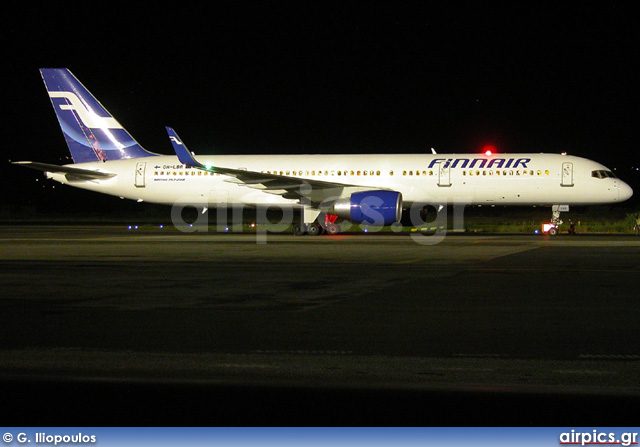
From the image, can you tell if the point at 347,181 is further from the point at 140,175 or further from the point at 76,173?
the point at 76,173

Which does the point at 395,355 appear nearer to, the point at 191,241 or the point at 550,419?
the point at 550,419

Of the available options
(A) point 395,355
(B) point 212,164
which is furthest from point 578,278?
(B) point 212,164

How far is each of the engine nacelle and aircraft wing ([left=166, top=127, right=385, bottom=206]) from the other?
55.4 inches

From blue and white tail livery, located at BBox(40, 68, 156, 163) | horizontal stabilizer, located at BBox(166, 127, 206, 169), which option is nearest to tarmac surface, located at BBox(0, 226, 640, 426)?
horizontal stabilizer, located at BBox(166, 127, 206, 169)

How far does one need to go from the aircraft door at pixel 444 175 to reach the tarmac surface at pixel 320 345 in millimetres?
14481

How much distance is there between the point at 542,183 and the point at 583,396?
25.7m

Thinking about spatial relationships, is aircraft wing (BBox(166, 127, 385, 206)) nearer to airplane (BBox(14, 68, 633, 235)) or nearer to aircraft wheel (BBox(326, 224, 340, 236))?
airplane (BBox(14, 68, 633, 235))

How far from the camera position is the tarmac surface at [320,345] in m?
5.52

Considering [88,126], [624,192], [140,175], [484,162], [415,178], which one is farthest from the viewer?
[88,126]

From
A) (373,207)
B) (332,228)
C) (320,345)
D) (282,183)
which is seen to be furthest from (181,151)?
(320,345)

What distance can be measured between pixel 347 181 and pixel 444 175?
160 inches

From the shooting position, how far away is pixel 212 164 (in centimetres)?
3397

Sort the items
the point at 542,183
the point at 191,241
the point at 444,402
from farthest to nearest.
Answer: the point at 542,183 → the point at 191,241 → the point at 444,402

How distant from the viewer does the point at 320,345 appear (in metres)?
7.94
